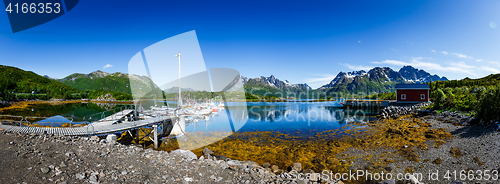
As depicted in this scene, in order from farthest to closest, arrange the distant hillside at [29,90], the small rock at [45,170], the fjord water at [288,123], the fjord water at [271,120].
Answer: the distant hillside at [29,90] < the fjord water at [271,120] < the fjord water at [288,123] < the small rock at [45,170]

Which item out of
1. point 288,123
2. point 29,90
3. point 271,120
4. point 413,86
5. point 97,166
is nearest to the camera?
point 97,166

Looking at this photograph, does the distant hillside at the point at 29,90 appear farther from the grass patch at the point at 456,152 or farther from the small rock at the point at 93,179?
the grass patch at the point at 456,152

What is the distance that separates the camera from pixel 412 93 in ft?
109

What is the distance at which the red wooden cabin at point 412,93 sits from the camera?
32.7m

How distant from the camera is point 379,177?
29.7ft

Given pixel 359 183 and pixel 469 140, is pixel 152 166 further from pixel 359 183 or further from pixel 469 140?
pixel 469 140

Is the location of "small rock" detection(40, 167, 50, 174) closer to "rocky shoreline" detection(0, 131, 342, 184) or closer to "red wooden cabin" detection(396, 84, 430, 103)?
"rocky shoreline" detection(0, 131, 342, 184)

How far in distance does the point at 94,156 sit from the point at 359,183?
38.5 ft

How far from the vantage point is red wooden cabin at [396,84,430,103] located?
1286 inches

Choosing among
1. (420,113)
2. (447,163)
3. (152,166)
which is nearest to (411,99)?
(420,113)

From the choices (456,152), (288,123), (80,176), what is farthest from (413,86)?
(80,176)

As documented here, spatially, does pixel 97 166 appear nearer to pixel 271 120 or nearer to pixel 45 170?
pixel 45 170

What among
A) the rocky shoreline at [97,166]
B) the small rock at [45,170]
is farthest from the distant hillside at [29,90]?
the small rock at [45,170]

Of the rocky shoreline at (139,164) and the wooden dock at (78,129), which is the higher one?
the wooden dock at (78,129)
